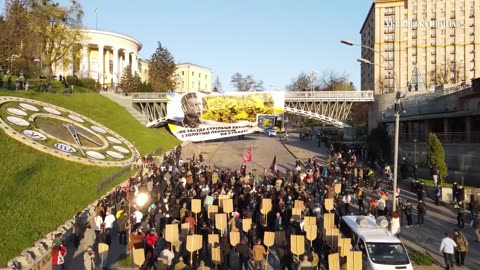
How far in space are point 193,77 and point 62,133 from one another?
11035cm

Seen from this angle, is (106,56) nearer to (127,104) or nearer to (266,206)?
(127,104)

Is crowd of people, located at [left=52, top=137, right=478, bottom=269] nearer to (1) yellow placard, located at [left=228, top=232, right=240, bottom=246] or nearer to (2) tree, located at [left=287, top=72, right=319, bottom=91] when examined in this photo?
(1) yellow placard, located at [left=228, top=232, right=240, bottom=246]

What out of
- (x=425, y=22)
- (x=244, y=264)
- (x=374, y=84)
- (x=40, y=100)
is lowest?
(x=244, y=264)

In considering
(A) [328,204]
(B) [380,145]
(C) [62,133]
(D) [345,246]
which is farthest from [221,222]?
(B) [380,145]

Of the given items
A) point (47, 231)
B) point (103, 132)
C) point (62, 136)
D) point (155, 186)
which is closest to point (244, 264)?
point (47, 231)

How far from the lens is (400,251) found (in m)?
13.0

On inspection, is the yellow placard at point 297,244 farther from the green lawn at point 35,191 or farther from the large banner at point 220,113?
the large banner at point 220,113

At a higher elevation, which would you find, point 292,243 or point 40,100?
point 40,100

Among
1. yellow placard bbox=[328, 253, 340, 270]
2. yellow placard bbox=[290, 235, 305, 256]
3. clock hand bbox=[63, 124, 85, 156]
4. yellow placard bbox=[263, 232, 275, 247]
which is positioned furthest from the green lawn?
yellow placard bbox=[328, 253, 340, 270]

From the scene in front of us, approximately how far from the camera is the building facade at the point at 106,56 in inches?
3214

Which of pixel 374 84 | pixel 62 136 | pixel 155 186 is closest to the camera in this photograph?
pixel 155 186

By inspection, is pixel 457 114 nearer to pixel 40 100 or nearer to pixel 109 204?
pixel 109 204

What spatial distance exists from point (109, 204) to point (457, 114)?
81.8 ft

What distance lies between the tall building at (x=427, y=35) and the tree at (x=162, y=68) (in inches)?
1887
